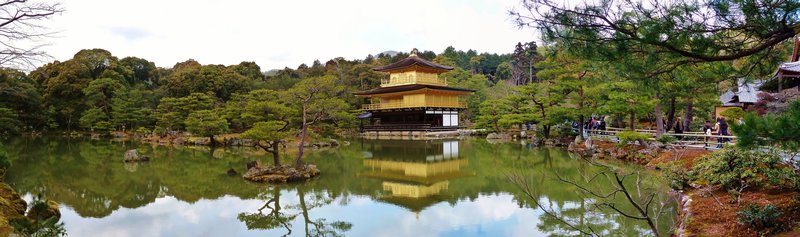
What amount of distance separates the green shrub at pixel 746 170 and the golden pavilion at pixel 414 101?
1994 cm

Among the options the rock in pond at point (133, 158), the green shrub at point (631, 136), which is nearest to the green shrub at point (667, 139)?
the green shrub at point (631, 136)

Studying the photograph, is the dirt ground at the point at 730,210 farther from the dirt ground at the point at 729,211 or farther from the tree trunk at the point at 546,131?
the tree trunk at the point at 546,131

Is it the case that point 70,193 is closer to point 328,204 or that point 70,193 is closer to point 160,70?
point 328,204

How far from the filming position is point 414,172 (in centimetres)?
1184

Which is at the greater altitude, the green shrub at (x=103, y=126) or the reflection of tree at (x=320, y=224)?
the green shrub at (x=103, y=126)

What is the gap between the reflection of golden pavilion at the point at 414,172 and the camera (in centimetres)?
857

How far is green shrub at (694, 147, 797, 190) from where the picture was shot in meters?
5.54

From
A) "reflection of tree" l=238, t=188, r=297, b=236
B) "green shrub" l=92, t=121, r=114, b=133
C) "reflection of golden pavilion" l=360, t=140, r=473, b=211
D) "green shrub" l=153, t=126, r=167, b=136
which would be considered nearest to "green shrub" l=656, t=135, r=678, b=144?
"reflection of golden pavilion" l=360, t=140, r=473, b=211

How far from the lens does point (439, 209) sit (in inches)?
292

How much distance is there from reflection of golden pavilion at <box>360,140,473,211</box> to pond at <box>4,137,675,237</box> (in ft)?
0.13

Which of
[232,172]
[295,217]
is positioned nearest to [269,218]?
[295,217]

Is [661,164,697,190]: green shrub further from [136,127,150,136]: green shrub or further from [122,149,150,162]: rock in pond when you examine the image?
[136,127,150,136]: green shrub

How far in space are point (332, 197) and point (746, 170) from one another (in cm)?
632

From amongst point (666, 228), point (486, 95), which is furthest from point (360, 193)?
point (486, 95)
